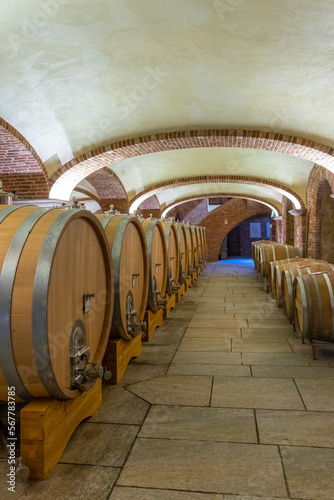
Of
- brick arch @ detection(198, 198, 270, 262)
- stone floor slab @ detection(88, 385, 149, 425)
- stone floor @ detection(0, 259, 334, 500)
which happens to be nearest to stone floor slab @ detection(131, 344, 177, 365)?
stone floor @ detection(0, 259, 334, 500)

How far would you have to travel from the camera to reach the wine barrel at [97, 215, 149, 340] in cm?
301

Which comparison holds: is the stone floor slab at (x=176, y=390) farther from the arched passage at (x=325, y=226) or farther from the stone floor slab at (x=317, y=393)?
the arched passage at (x=325, y=226)

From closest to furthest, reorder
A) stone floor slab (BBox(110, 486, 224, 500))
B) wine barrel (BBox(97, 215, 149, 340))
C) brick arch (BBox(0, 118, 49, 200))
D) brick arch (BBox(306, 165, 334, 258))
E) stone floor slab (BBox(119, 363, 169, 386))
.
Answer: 1. stone floor slab (BBox(110, 486, 224, 500))
2. wine barrel (BBox(97, 215, 149, 340))
3. stone floor slab (BBox(119, 363, 169, 386))
4. brick arch (BBox(0, 118, 49, 200))
5. brick arch (BBox(306, 165, 334, 258))

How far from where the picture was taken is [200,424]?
7.75 feet

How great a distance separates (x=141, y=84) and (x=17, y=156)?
2.81 meters

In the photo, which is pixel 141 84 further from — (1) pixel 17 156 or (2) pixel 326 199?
(2) pixel 326 199

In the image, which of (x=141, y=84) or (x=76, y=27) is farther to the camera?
(x=141, y=84)

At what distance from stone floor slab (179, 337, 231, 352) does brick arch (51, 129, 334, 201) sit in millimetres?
4846

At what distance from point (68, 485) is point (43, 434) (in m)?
0.26

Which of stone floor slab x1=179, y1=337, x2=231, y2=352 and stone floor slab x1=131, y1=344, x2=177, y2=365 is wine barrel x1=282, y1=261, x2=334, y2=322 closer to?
stone floor slab x1=179, y1=337, x2=231, y2=352

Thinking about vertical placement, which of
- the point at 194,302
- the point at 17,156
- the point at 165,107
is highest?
the point at 165,107

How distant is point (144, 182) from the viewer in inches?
517

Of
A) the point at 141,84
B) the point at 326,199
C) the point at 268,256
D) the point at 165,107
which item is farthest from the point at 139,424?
the point at 326,199

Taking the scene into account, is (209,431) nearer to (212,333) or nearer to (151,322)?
(151,322)
